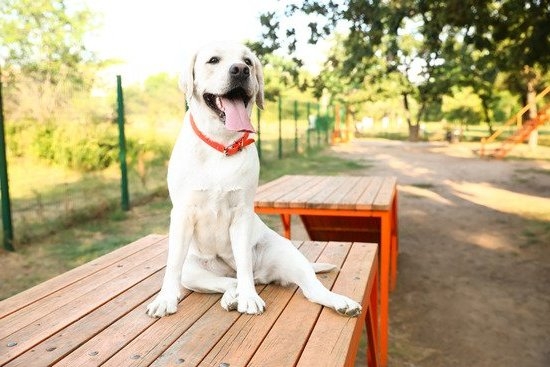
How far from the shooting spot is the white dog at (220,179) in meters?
2.06

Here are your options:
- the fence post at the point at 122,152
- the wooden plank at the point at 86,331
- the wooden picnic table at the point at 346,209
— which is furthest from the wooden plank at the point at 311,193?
the fence post at the point at 122,152

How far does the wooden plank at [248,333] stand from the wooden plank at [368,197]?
1821 mm

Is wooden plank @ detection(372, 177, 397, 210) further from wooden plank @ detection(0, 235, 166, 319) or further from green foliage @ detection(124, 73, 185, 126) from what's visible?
green foliage @ detection(124, 73, 185, 126)

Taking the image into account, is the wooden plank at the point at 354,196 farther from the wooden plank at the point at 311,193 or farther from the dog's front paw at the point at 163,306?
the dog's front paw at the point at 163,306

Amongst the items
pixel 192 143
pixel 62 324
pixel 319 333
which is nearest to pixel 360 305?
pixel 319 333

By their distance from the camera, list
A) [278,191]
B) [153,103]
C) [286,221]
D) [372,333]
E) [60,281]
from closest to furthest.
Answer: [60,281], [372,333], [278,191], [286,221], [153,103]

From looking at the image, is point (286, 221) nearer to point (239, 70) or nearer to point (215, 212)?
point (215, 212)

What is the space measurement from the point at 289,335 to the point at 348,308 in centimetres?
30

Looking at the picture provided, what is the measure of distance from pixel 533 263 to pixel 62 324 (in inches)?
212

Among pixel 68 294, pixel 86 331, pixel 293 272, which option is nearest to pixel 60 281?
pixel 68 294

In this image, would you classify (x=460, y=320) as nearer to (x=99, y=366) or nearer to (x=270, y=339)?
(x=270, y=339)

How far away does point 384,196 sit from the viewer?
4473 millimetres

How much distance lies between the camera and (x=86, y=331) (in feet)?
6.19

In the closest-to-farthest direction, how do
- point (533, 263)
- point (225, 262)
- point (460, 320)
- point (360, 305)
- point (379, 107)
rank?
point (360, 305) < point (225, 262) < point (460, 320) < point (533, 263) < point (379, 107)
